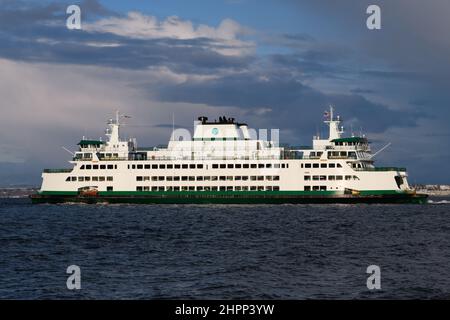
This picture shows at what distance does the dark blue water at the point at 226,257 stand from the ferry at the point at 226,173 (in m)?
19.6

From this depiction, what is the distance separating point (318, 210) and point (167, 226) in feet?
72.8

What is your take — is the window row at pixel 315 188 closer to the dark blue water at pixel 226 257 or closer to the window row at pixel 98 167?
the dark blue water at pixel 226 257

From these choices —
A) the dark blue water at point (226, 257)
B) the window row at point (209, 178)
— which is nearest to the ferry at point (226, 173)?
the window row at point (209, 178)

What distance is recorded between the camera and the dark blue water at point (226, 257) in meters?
23.3

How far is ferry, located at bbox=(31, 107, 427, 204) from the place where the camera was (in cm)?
7394

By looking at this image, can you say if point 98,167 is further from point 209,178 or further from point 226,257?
point 226,257

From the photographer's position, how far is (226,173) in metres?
77.2

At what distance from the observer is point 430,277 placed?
25672 mm

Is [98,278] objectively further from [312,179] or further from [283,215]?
[312,179]

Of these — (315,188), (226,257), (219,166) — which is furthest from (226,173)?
(226,257)

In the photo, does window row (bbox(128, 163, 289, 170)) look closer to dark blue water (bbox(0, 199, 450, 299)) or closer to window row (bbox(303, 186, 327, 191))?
window row (bbox(303, 186, 327, 191))
